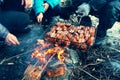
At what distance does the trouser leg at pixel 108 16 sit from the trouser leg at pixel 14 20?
7.60 feet

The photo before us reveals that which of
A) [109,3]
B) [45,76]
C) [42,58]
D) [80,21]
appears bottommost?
[45,76]

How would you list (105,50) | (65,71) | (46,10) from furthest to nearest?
(46,10) < (105,50) < (65,71)

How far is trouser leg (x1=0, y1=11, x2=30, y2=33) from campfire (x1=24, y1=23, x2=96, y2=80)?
1796mm

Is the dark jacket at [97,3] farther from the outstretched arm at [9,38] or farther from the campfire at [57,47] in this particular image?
the outstretched arm at [9,38]

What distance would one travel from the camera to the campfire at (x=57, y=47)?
4.90m

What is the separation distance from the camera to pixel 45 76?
497cm

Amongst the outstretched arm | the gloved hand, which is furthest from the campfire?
the gloved hand

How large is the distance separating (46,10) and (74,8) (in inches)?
39.2

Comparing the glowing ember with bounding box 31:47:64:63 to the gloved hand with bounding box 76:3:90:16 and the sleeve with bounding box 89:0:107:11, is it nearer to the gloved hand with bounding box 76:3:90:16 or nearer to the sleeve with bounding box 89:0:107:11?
the gloved hand with bounding box 76:3:90:16

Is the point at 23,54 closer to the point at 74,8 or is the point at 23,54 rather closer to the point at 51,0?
the point at 51,0

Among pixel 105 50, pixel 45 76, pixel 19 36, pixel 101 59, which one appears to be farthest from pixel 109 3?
pixel 45 76

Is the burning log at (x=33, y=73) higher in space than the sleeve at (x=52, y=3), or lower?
lower

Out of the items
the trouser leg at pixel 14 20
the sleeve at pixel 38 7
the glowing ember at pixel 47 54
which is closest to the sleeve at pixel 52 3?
the sleeve at pixel 38 7

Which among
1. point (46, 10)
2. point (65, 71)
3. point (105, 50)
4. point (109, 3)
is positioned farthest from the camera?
point (46, 10)
